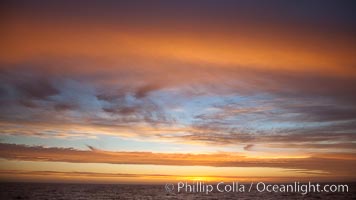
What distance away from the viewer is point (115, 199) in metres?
24.0

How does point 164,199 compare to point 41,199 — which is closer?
point 41,199

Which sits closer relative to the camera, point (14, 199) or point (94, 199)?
point (14, 199)

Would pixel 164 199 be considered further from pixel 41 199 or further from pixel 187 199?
pixel 41 199

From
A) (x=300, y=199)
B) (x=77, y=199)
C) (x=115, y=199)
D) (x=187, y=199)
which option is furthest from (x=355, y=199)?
(x=77, y=199)

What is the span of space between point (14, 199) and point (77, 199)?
3552mm

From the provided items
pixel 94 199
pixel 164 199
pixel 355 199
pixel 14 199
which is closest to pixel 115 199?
pixel 94 199

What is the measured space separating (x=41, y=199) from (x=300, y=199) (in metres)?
15.6

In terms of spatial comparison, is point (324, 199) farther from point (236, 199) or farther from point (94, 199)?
point (94, 199)

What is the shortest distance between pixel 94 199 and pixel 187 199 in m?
5.73

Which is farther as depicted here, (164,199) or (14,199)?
(164,199)

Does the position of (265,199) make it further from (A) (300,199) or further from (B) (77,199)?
(B) (77,199)

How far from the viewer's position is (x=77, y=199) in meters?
23.5

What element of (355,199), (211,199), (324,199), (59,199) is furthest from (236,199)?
(59,199)

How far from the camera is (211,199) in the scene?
930 inches
